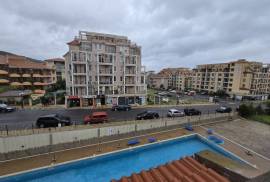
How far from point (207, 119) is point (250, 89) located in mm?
50777

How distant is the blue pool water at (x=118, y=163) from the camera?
477 inches

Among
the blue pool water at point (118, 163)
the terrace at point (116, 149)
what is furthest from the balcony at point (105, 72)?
the blue pool water at point (118, 163)

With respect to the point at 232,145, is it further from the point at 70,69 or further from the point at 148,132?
the point at 70,69

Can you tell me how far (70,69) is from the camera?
34.8 m

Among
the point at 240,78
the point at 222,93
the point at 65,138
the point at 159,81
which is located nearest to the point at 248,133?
the point at 65,138

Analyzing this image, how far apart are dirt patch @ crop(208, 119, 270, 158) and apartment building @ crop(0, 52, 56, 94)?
4896cm

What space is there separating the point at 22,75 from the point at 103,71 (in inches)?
1249

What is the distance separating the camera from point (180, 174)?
5457 mm

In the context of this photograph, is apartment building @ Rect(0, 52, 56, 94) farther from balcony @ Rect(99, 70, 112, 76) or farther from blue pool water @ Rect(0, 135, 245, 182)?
blue pool water @ Rect(0, 135, 245, 182)

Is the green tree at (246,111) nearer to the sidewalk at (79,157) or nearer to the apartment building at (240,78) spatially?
the sidewalk at (79,157)

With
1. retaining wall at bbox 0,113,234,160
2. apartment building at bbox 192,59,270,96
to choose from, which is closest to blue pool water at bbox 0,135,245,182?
retaining wall at bbox 0,113,234,160

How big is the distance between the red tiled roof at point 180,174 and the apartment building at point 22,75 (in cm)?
4887

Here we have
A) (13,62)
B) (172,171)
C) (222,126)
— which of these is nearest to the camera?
(172,171)

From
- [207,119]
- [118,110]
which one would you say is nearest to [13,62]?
[118,110]
